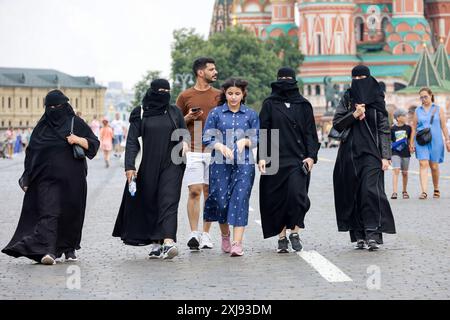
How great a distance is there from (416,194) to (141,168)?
10503 mm

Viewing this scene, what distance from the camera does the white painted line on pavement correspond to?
1188 centimetres

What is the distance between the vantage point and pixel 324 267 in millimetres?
12703

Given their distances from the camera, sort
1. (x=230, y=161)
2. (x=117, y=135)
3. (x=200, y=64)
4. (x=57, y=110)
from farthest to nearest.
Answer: (x=117, y=135)
(x=200, y=64)
(x=230, y=161)
(x=57, y=110)

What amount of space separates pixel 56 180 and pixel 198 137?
1732 millimetres

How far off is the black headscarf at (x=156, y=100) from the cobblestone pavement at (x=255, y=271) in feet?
4.50

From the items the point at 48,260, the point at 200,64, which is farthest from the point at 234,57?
the point at 48,260

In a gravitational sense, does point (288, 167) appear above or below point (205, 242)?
above

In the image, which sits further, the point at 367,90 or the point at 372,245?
the point at 367,90

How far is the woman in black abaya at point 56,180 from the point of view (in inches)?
533

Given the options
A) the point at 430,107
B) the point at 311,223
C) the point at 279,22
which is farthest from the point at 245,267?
the point at 279,22

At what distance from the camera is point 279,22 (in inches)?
5758

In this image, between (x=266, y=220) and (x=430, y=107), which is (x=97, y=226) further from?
(x=430, y=107)

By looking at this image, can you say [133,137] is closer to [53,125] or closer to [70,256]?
[53,125]

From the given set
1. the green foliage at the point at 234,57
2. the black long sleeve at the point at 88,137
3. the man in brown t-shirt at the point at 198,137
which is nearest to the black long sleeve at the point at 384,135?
the man in brown t-shirt at the point at 198,137
